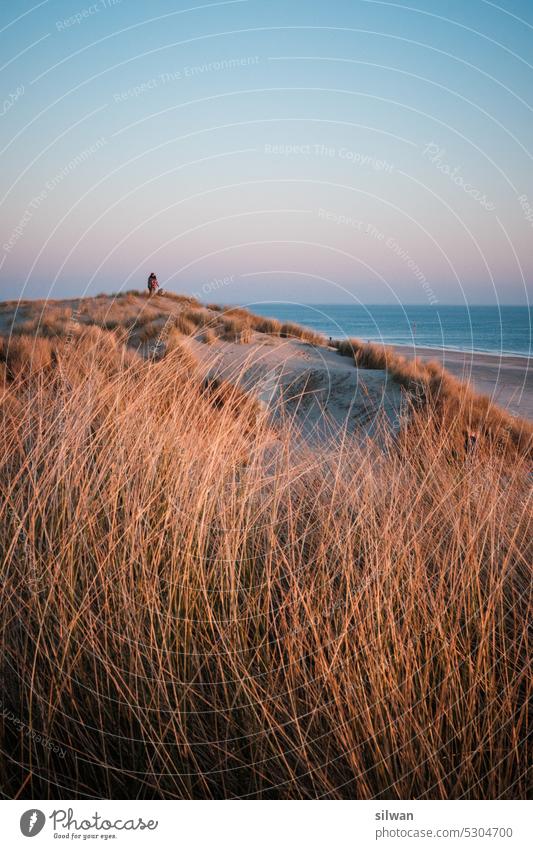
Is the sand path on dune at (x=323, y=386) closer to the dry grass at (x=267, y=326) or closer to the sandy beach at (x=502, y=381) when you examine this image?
the sandy beach at (x=502, y=381)

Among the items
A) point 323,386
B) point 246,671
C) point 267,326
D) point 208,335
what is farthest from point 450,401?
point 267,326

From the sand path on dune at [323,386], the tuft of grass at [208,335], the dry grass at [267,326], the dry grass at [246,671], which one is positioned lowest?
the dry grass at [246,671]

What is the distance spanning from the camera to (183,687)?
6.08ft

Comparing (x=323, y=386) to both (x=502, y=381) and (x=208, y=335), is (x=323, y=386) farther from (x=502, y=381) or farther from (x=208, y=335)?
(x=502, y=381)

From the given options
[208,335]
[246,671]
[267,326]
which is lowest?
[246,671]

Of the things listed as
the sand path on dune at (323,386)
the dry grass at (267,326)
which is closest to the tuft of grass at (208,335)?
the sand path on dune at (323,386)

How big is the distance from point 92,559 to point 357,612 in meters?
1.00

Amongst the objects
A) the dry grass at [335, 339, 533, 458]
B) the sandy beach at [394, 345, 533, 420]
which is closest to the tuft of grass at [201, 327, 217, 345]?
the dry grass at [335, 339, 533, 458]

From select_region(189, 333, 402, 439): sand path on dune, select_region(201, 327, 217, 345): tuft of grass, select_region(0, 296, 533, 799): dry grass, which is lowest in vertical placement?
select_region(0, 296, 533, 799): dry grass

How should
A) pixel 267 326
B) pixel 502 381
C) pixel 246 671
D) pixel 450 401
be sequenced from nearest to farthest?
pixel 246 671 → pixel 450 401 → pixel 502 381 → pixel 267 326

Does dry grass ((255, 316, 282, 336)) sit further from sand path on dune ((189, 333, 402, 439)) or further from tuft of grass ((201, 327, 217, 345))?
sand path on dune ((189, 333, 402, 439))

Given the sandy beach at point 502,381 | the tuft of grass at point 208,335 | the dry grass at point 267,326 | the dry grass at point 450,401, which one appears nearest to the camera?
the dry grass at point 450,401

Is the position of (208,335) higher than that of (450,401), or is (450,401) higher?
(208,335)

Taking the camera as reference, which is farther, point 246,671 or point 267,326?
point 267,326
